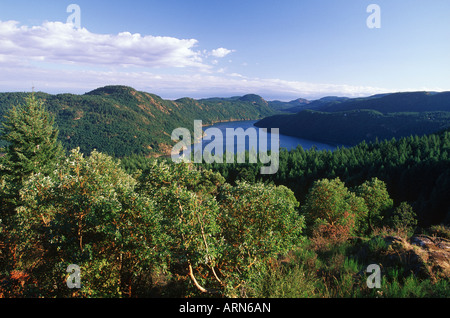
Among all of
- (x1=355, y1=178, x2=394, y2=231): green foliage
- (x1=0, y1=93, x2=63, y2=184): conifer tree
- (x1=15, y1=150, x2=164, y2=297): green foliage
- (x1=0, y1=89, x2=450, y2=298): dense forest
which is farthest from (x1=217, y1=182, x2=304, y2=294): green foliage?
(x1=355, y1=178, x2=394, y2=231): green foliage

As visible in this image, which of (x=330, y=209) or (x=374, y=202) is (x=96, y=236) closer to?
(x=330, y=209)

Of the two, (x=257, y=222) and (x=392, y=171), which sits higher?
(x=257, y=222)

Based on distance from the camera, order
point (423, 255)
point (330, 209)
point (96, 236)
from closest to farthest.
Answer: point (96, 236) < point (423, 255) < point (330, 209)

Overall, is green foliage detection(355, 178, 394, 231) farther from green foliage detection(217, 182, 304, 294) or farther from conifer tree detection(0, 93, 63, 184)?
conifer tree detection(0, 93, 63, 184)

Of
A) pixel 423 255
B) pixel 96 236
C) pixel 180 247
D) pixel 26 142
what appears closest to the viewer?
pixel 180 247

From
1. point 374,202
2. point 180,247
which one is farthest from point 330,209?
point 180,247

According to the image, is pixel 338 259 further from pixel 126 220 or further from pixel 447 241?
pixel 126 220

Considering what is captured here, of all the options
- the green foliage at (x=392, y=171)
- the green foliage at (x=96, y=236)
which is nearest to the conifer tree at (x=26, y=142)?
the green foliage at (x=96, y=236)

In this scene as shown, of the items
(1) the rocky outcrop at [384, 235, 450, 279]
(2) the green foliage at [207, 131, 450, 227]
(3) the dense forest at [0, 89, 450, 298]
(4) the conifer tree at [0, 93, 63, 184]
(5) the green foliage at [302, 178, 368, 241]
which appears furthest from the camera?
(2) the green foliage at [207, 131, 450, 227]

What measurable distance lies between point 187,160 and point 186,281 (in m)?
4.45

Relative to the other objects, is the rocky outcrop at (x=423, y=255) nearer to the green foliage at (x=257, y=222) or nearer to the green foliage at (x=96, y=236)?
the green foliage at (x=257, y=222)

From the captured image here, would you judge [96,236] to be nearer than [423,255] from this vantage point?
Yes

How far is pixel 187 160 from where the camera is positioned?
841 cm
